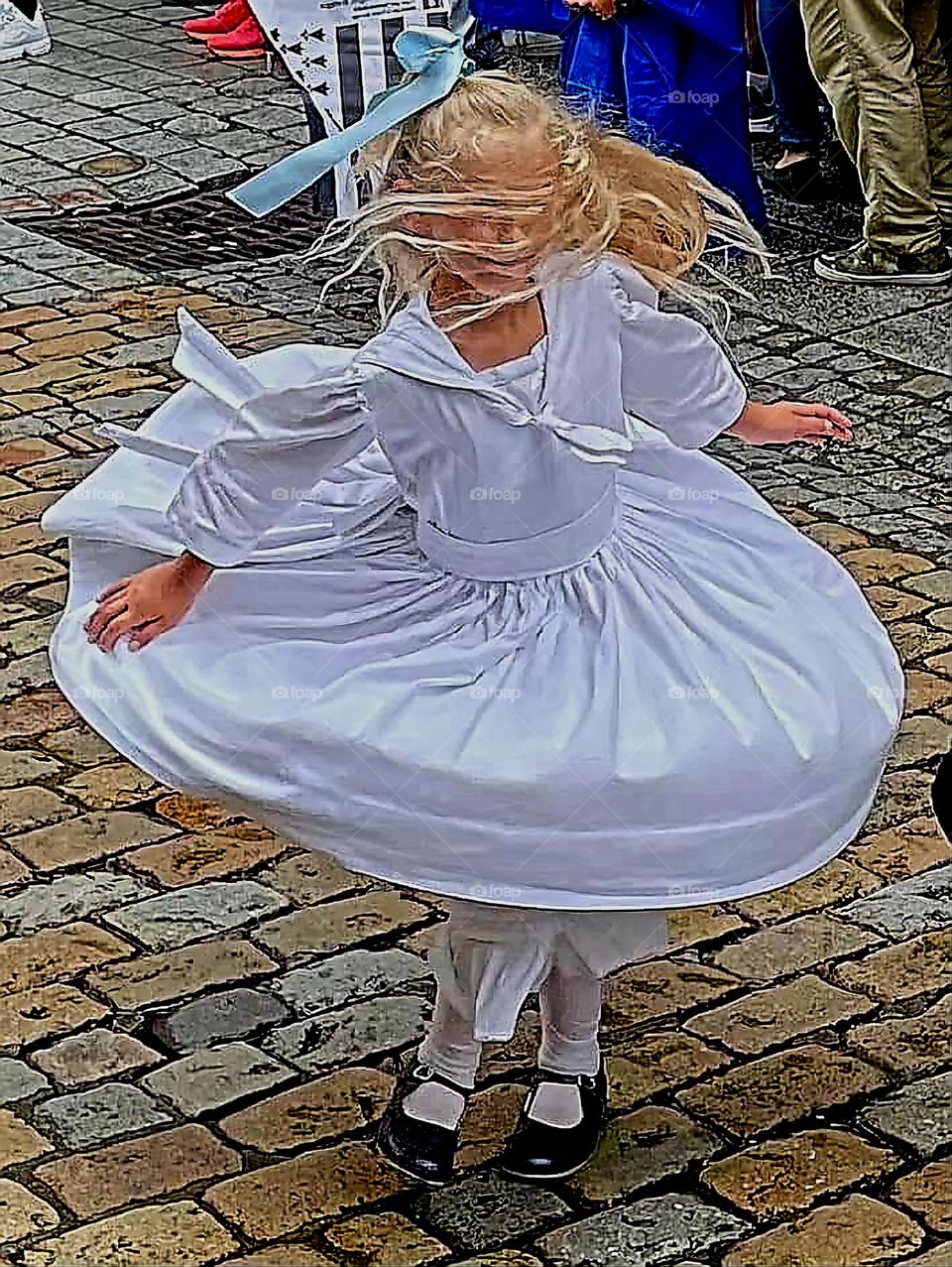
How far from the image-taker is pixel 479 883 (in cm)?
313

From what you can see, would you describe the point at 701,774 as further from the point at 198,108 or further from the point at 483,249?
the point at 198,108

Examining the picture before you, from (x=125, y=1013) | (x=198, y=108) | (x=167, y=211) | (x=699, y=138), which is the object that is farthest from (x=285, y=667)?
(x=198, y=108)

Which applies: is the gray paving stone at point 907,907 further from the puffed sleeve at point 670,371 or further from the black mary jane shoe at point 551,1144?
the puffed sleeve at point 670,371

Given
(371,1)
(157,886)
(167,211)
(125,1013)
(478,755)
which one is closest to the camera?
(478,755)

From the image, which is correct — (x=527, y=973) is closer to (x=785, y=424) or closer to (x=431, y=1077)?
(x=431, y=1077)

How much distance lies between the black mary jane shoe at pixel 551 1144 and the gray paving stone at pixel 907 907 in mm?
864

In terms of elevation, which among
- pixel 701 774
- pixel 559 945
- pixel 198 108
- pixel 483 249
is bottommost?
pixel 198 108

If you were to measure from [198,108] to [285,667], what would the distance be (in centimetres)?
742

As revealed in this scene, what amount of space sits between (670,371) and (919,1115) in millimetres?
1235

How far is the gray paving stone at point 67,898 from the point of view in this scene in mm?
4207

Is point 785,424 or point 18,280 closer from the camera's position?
point 785,424

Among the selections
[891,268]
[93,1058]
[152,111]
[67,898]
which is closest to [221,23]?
[152,111]

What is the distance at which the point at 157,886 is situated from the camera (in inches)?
171

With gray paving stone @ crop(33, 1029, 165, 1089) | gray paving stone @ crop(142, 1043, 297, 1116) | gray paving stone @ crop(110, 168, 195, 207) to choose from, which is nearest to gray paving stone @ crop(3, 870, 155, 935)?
gray paving stone @ crop(33, 1029, 165, 1089)
